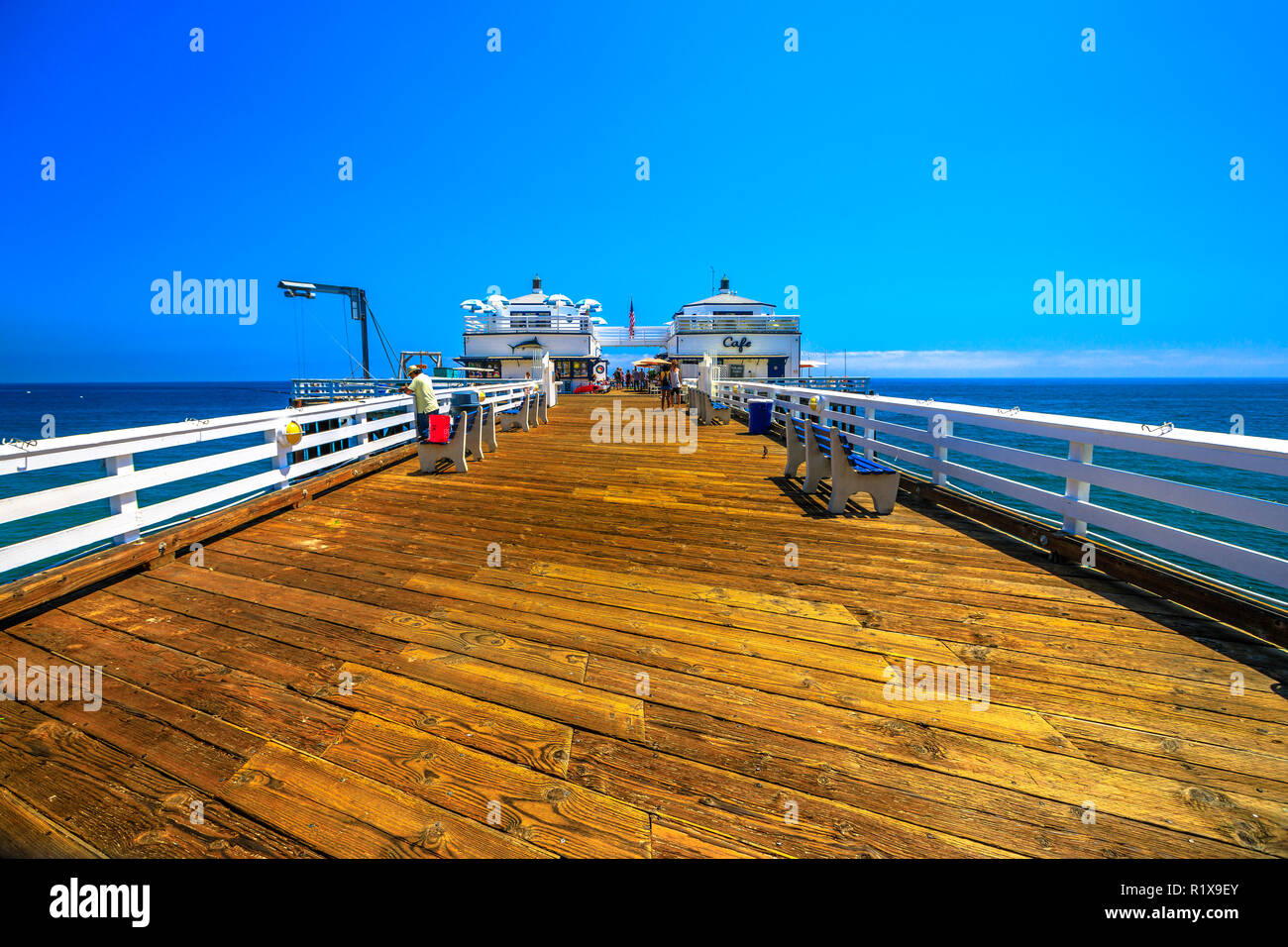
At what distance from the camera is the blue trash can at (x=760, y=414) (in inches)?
530

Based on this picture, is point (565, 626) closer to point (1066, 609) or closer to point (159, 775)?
point (159, 775)

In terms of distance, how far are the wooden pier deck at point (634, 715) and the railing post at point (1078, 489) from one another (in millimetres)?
410

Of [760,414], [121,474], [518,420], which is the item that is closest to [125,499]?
[121,474]

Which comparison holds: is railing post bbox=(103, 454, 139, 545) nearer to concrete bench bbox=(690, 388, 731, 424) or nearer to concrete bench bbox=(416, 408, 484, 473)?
concrete bench bbox=(416, 408, 484, 473)

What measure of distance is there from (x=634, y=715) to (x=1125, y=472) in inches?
154

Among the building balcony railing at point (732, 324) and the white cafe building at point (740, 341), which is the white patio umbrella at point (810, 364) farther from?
the building balcony railing at point (732, 324)

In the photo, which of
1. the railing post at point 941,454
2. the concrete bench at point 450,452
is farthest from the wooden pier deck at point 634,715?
the concrete bench at point 450,452

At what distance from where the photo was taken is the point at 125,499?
4457mm

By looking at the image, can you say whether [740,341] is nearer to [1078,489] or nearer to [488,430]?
[488,430]

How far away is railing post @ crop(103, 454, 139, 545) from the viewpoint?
4.35m

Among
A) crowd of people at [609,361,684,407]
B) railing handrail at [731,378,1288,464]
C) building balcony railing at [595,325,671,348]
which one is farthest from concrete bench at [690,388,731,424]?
building balcony railing at [595,325,671,348]

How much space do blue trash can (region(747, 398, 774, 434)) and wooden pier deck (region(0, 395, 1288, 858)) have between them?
9044 mm

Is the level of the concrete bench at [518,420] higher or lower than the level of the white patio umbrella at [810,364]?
lower
